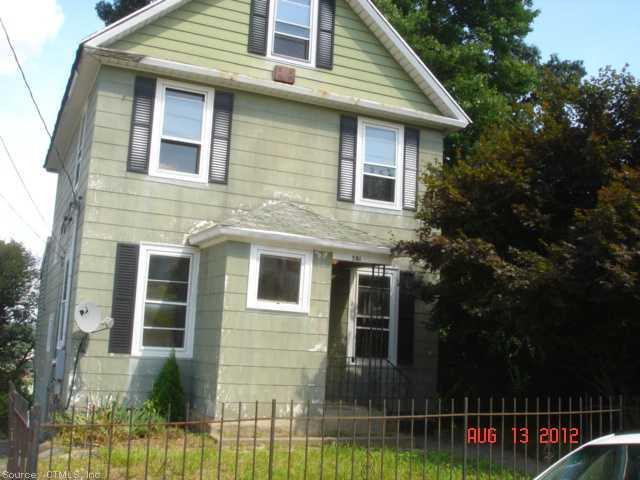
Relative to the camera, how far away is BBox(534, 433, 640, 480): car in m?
5.32

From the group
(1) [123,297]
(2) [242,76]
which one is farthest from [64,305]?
(2) [242,76]

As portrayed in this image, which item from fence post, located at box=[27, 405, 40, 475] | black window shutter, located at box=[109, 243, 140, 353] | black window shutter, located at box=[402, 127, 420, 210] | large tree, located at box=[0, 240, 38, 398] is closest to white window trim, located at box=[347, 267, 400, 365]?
black window shutter, located at box=[402, 127, 420, 210]

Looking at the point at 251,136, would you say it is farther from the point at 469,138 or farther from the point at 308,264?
the point at 469,138

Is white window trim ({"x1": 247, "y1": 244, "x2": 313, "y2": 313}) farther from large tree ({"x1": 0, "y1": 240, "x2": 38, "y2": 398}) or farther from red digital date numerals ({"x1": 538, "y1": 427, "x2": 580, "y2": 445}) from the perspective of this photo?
large tree ({"x1": 0, "y1": 240, "x2": 38, "y2": 398})

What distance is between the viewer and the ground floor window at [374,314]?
13766mm

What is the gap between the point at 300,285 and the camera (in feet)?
38.5

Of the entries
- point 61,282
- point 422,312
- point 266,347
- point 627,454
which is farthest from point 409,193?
point 627,454

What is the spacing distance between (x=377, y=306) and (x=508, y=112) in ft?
31.3

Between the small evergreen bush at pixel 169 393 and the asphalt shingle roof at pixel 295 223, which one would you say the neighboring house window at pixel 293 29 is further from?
the small evergreen bush at pixel 169 393

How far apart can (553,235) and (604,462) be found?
586 centimetres

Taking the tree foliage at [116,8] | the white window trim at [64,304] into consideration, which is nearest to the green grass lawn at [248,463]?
the white window trim at [64,304]

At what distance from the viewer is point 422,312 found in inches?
562

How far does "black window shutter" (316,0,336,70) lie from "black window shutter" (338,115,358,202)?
1185 millimetres

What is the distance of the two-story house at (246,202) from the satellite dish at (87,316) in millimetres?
679
